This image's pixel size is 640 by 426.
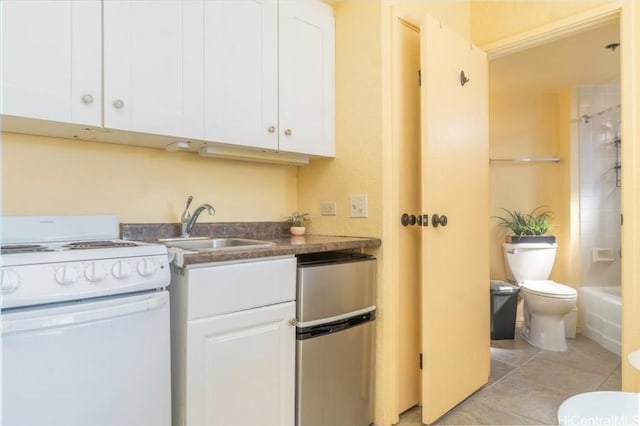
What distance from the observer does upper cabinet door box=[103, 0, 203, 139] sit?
52.2 inches

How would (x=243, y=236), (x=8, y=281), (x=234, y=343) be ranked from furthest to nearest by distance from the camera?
(x=243, y=236), (x=234, y=343), (x=8, y=281)

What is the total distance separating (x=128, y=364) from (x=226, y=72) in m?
1.22

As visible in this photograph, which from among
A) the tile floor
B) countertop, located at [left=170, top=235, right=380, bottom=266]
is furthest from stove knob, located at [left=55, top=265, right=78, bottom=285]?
the tile floor

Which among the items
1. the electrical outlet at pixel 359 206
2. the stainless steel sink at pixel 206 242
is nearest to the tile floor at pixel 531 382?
the electrical outlet at pixel 359 206

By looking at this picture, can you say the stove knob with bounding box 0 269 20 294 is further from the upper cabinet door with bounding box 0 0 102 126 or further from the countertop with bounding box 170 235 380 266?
the upper cabinet door with bounding box 0 0 102 126

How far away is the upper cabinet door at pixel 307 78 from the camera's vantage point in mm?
1832

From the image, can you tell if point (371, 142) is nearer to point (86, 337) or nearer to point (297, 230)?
point (297, 230)

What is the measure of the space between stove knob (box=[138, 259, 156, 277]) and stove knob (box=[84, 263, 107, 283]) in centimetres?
10

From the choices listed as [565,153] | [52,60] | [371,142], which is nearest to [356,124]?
[371,142]

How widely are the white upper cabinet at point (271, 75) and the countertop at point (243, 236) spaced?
502mm

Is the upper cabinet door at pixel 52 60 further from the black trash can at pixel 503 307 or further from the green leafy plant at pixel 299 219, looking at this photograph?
the black trash can at pixel 503 307

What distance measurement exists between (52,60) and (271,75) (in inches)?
34.8

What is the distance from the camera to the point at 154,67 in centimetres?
142

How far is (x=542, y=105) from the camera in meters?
3.52
